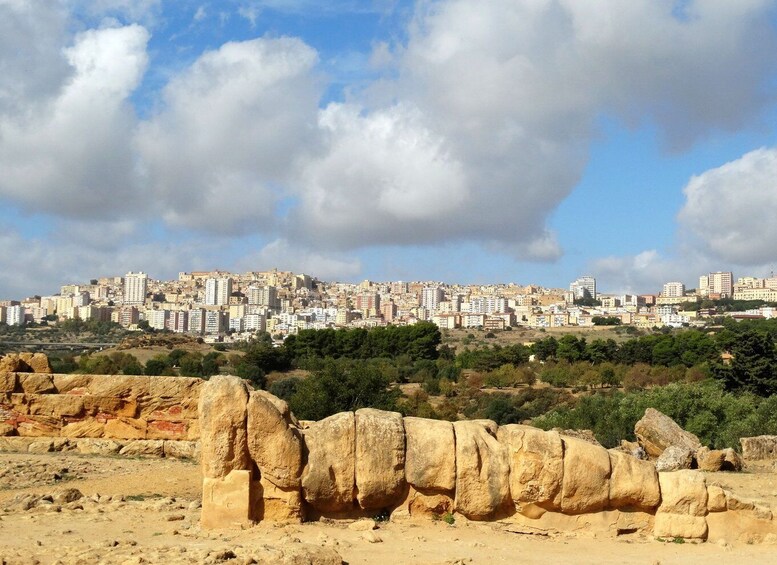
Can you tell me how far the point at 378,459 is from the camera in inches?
397

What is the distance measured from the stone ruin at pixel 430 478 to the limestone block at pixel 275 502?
0.01 metres

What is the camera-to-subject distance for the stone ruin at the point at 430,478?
9.93 meters

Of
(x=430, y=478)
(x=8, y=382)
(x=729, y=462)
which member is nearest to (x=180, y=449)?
(x=8, y=382)

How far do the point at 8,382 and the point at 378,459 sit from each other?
438 inches

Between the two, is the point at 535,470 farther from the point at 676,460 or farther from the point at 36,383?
the point at 36,383

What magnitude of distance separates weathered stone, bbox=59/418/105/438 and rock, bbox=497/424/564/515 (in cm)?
1048

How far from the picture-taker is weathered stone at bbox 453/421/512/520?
10.1 m

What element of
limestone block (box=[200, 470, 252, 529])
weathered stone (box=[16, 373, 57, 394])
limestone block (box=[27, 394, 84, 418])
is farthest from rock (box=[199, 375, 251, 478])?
weathered stone (box=[16, 373, 57, 394])

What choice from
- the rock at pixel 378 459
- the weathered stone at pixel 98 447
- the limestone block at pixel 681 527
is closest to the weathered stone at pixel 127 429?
the weathered stone at pixel 98 447

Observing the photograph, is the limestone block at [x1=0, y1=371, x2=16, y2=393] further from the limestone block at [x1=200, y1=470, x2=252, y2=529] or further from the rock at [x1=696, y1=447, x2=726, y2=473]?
the rock at [x1=696, y1=447, x2=726, y2=473]

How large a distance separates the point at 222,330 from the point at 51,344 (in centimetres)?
7490

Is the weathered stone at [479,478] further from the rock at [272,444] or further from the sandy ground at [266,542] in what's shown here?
the rock at [272,444]

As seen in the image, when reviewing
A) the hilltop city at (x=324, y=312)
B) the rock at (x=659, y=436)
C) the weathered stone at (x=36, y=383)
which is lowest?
the rock at (x=659, y=436)

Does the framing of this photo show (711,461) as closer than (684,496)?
No
